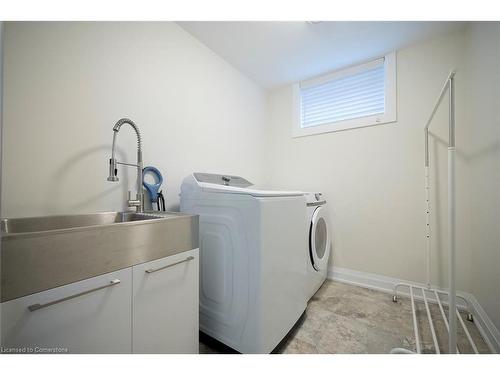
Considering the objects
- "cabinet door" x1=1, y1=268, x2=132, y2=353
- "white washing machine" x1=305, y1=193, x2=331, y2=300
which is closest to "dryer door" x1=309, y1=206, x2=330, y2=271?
"white washing machine" x1=305, y1=193, x2=331, y2=300

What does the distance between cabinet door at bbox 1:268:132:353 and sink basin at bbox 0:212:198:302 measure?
0.03 meters

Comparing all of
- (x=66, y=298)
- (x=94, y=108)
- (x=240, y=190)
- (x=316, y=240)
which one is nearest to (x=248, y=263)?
(x=240, y=190)

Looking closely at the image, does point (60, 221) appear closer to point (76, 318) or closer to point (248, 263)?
point (76, 318)

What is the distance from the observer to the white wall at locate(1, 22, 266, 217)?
870mm

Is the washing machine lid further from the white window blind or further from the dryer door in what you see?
the white window blind

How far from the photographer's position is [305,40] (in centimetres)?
165

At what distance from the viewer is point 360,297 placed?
1.68 metres

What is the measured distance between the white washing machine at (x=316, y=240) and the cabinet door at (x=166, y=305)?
89cm

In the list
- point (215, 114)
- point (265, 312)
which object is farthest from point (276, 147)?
point (265, 312)

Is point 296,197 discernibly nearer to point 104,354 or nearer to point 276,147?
point 104,354

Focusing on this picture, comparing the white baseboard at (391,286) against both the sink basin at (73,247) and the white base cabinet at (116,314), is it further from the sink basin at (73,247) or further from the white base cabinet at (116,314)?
the sink basin at (73,247)

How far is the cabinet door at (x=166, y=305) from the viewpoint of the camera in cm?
75

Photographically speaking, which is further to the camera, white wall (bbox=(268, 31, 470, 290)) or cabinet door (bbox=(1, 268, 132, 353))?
white wall (bbox=(268, 31, 470, 290))
